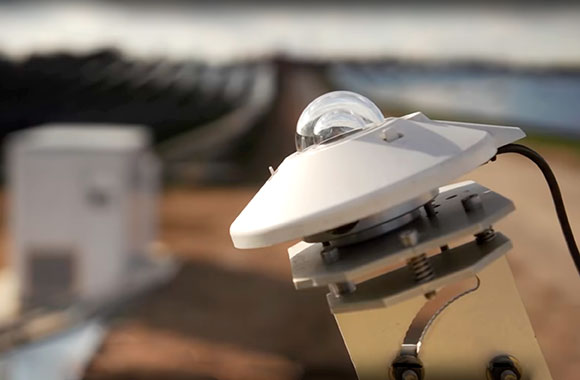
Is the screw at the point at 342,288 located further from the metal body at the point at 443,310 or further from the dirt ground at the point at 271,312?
the dirt ground at the point at 271,312

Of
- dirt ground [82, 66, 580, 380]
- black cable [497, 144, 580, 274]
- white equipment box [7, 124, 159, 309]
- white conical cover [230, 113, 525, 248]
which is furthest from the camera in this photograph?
white equipment box [7, 124, 159, 309]

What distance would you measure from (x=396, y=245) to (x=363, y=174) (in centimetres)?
4

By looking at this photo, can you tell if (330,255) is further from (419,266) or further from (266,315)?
(266,315)

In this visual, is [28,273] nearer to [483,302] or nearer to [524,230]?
[524,230]

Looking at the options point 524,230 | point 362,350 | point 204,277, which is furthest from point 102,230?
point 362,350

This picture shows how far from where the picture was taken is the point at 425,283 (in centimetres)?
37

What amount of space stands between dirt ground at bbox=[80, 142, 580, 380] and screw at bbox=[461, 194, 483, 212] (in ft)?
5.29

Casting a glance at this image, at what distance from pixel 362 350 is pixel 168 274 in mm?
3375

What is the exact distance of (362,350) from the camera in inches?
15.7

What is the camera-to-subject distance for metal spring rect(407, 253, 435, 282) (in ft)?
1.24

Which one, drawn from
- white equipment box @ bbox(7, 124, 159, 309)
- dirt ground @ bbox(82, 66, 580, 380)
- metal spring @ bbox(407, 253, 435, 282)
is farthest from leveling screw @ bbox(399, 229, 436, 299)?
white equipment box @ bbox(7, 124, 159, 309)

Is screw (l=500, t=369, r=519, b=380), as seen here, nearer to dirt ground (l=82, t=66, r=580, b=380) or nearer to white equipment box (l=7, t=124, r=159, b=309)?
dirt ground (l=82, t=66, r=580, b=380)

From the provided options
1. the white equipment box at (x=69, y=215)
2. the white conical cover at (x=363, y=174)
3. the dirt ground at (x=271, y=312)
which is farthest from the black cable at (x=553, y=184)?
the white equipment box at (x=69, y=215)

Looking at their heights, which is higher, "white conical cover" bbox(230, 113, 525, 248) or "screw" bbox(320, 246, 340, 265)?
"white conical cover" bbox(230, 113, 525, 248)
